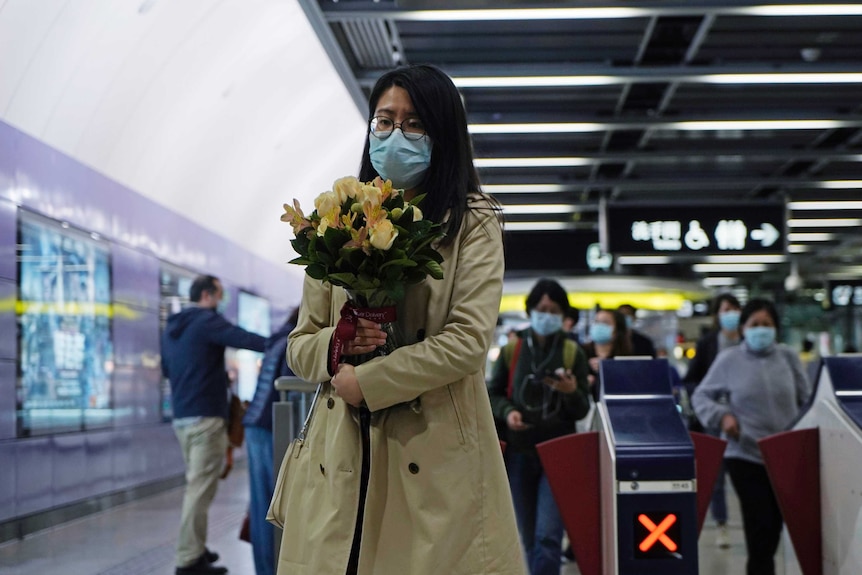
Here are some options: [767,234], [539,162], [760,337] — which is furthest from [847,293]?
[760,337]

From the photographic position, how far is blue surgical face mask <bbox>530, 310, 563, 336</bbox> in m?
5.43

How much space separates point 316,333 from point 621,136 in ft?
36.9

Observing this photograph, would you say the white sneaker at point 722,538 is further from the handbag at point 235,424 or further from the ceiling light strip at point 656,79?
the ceiling light strip at point 656,79

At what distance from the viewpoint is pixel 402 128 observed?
103 inches

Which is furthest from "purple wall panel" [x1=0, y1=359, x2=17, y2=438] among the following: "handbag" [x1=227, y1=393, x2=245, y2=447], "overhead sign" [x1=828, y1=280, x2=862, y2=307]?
"overhead sign" [x1=828, y1=280, x2=862, y2=307]

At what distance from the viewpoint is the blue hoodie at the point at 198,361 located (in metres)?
6.97

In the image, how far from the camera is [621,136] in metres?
13.3

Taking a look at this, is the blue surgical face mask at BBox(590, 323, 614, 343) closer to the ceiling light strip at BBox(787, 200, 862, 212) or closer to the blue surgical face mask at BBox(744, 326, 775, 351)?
the blue surgical face mask at BBox(744, 326, 775, 351)

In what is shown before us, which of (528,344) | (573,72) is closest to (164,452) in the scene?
(573,72)

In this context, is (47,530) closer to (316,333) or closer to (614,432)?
(614,432)

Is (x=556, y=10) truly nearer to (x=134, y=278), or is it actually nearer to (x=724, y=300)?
(x=724, y=300)

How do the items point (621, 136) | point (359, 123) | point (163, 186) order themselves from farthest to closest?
point (359, 123) → point (621, 136) → point (163, 186)

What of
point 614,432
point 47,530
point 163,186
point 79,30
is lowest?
point 47,530

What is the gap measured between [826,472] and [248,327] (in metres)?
12.6
